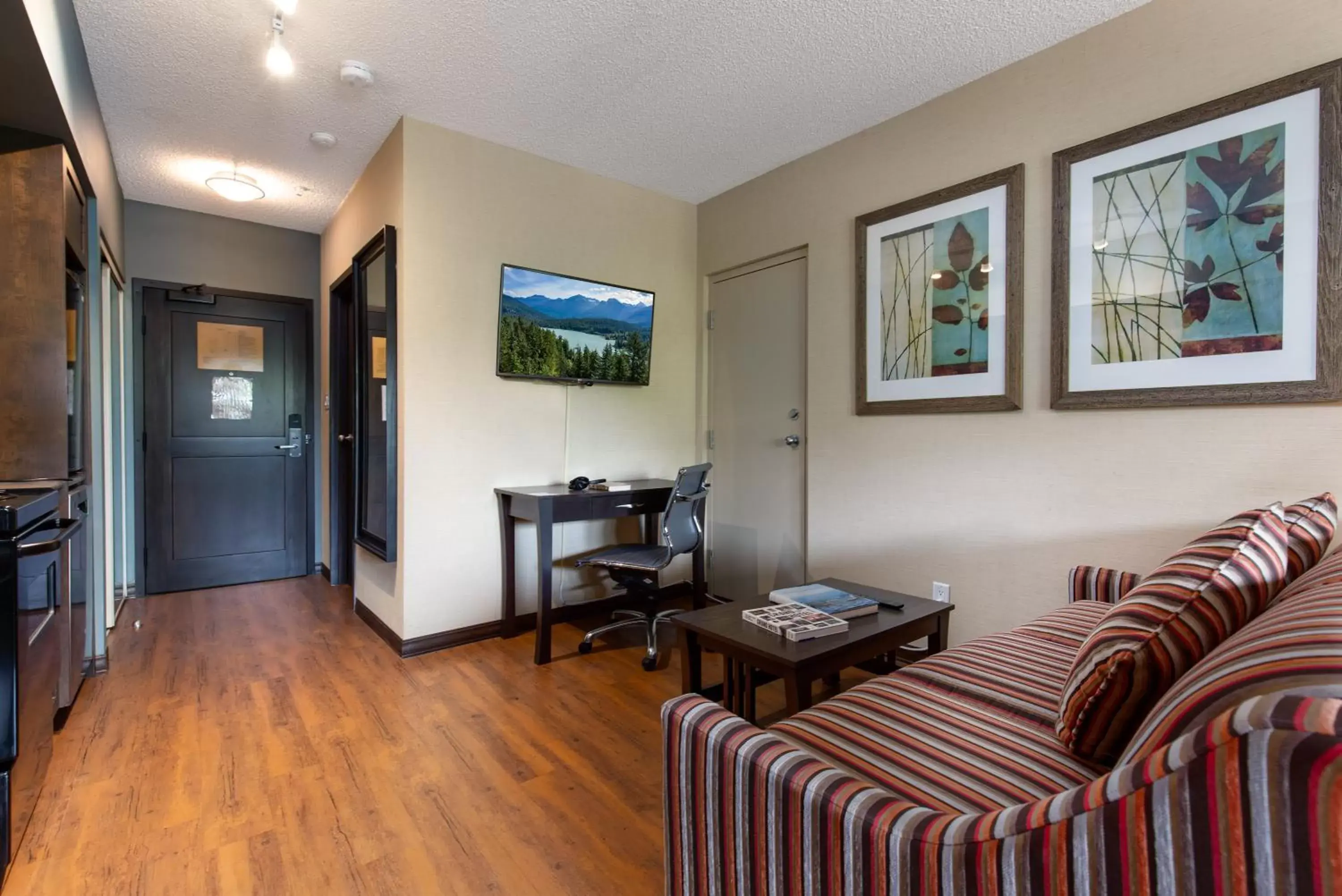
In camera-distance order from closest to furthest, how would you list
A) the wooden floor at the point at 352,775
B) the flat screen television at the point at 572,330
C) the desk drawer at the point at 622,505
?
1. the wooden floor at the point at 352,775
2. the desk drawer at the point at 622,505
3. the flat screen television at the point at 572,330

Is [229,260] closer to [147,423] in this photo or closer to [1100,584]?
[147,423]

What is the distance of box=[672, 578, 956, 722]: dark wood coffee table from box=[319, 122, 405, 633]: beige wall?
176 cm

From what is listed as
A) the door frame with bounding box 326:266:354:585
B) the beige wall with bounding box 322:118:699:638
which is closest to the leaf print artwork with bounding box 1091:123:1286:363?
the beige wall with bounding box 322:118:699:638

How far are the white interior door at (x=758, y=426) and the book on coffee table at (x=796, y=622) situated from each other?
1524 millimetres

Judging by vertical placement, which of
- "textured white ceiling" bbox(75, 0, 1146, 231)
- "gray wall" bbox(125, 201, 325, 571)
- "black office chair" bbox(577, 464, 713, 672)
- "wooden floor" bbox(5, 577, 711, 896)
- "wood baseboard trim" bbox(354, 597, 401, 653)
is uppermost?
"textured white ceiling" bbox(75, 0, 1146, 231)

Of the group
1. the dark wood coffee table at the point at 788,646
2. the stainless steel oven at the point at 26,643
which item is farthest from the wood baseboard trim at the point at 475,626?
the dark wood coffee table at the point at 788,646

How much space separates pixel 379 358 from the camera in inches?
134

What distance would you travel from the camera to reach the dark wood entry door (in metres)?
4.10

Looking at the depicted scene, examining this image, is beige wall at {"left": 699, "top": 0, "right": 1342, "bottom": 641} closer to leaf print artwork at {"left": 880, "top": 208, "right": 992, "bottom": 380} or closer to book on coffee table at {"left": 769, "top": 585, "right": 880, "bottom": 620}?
leaf print artwork at {"left": 880, "top": 208, "right": 992, "bottom": 380}

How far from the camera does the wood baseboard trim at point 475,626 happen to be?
3.01 metres

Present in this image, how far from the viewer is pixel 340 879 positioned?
1.49m

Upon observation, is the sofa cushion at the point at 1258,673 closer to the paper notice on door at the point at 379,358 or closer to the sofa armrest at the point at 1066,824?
the sofa armrest at the point at 1066,824

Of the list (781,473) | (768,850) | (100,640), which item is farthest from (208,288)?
(768,850)

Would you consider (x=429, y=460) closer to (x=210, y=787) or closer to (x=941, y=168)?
(x=210, y=787)
